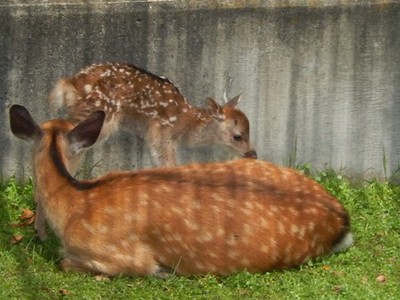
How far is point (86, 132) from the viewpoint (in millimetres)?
7391

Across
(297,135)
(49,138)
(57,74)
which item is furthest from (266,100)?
(49,138)

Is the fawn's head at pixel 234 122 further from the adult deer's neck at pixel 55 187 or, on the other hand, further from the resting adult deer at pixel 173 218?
the adult deer's neck at pixel 55 187

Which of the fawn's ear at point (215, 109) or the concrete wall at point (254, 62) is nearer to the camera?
the concrete wall at point (254, 62)

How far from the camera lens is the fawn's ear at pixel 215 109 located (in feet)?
29.7

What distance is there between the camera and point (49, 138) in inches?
288

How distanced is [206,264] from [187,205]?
1.31 ft

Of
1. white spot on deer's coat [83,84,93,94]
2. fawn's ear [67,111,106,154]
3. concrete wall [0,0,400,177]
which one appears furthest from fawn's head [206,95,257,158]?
fawn's ear [67,111,106,154]

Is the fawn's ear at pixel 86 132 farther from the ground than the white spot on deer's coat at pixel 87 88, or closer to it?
closer to it

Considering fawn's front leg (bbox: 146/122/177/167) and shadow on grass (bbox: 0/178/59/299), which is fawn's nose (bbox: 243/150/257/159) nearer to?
fawn's front leg (bbox: 146/122/177/167)

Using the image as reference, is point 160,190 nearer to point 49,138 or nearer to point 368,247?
point 49,138

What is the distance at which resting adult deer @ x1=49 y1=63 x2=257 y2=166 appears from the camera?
8625 millimetres

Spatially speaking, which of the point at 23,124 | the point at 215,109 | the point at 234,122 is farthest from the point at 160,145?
the point at 23,124

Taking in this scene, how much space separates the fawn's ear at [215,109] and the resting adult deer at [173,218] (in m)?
1.75

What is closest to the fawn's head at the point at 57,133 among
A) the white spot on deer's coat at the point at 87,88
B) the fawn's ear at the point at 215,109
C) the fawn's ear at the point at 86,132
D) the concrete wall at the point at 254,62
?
the fawn's ear at the point at 86,132
